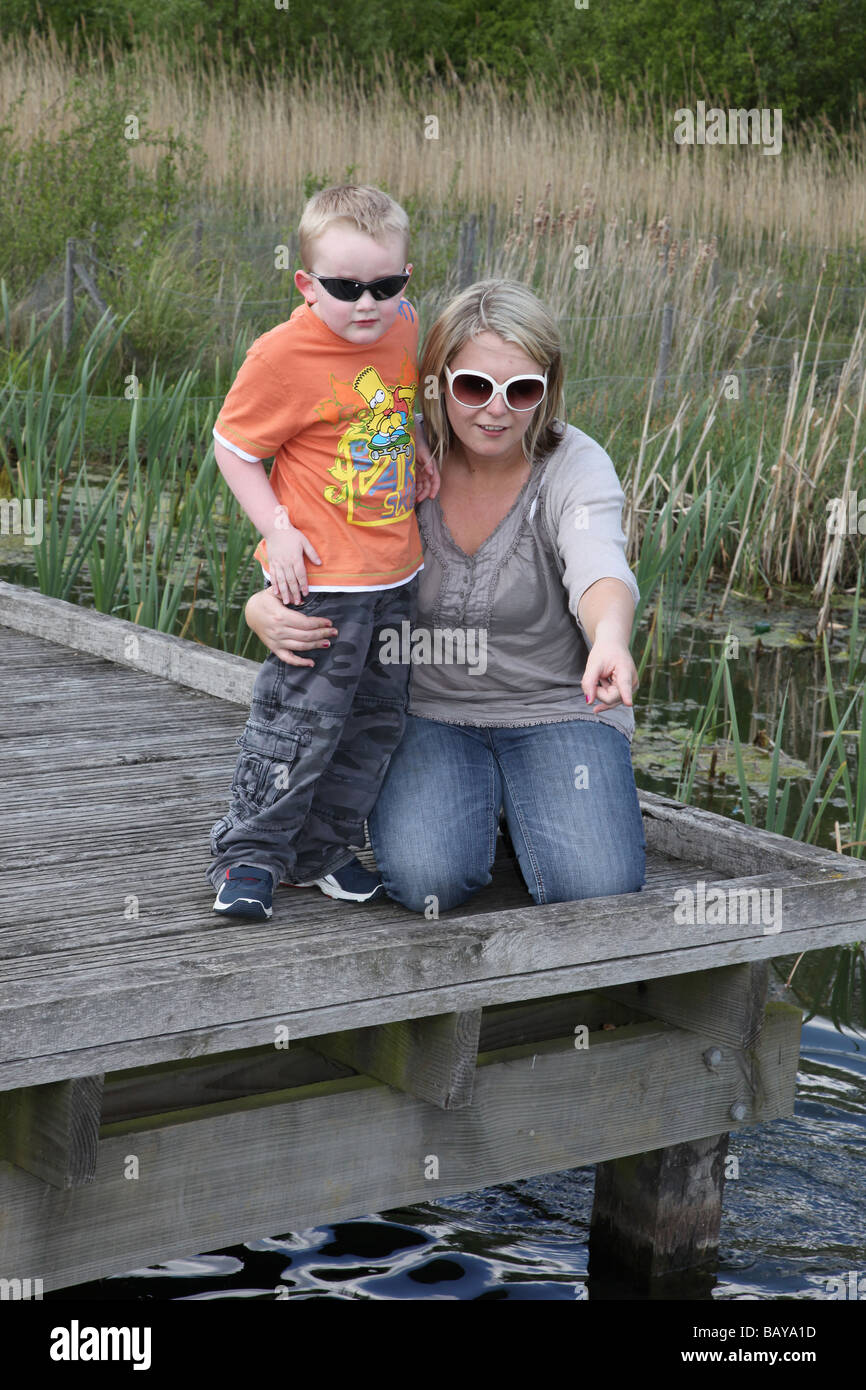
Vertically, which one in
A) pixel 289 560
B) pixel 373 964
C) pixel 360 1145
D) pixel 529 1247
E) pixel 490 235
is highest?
pixel 490 235

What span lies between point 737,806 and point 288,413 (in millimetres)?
2302

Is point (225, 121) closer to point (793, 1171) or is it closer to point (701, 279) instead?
point (701, 279)

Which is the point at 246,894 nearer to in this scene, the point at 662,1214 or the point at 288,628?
the point at 288,628

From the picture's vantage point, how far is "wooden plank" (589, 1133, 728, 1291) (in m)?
2.50

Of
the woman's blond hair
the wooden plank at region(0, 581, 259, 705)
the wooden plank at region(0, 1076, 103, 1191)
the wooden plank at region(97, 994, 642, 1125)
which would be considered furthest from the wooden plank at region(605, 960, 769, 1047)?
the wooden plank at region(0, 581, 259, 705)

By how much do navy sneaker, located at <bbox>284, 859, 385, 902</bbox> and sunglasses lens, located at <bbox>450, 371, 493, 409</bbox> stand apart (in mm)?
653

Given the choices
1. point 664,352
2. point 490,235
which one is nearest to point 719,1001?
point 664,352

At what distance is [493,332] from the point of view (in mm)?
2205

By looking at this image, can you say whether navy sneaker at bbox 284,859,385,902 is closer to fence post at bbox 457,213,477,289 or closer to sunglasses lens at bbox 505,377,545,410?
sunglasses lens at bbox 505,377,545,410

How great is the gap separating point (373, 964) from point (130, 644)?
1.78 meters

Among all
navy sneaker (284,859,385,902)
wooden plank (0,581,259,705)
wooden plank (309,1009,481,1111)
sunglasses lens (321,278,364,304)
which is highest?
sunglasses lens (321,278,364,304)

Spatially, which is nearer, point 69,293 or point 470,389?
point 470,389
